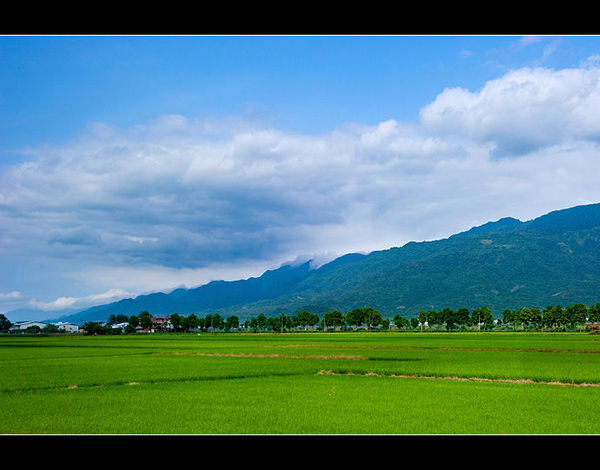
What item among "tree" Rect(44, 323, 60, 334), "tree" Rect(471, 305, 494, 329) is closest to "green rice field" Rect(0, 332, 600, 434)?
"tree" Rect(471, 305, 494, 329)

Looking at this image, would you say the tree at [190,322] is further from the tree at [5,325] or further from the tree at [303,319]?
the tree at [5,325]

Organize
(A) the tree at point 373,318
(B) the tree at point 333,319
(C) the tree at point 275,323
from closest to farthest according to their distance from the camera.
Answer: (A) the tree at point 373,318 → (B) the tree at point 333,319 → (C) the tree at point 275,323

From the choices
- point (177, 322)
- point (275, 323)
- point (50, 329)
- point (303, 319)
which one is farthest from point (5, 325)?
point (303, 319)

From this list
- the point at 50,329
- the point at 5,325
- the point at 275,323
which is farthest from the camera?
the point at 275,323

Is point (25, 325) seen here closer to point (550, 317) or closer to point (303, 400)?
point (303, 400)

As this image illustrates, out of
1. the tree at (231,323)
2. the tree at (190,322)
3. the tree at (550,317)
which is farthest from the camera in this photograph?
the tree at (231,323)

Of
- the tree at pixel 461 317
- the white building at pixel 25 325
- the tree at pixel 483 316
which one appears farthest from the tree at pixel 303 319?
the white building at pixel 25 325

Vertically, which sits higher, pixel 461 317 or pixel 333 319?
pixel 333 319

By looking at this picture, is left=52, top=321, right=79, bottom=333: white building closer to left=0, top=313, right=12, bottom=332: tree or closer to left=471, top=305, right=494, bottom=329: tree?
left=0, top=313, right=12, bottom=332: tree

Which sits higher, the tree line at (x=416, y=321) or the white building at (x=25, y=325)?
the white building at (x=25, y=325)

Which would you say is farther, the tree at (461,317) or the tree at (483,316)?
the tree at (483,316)
